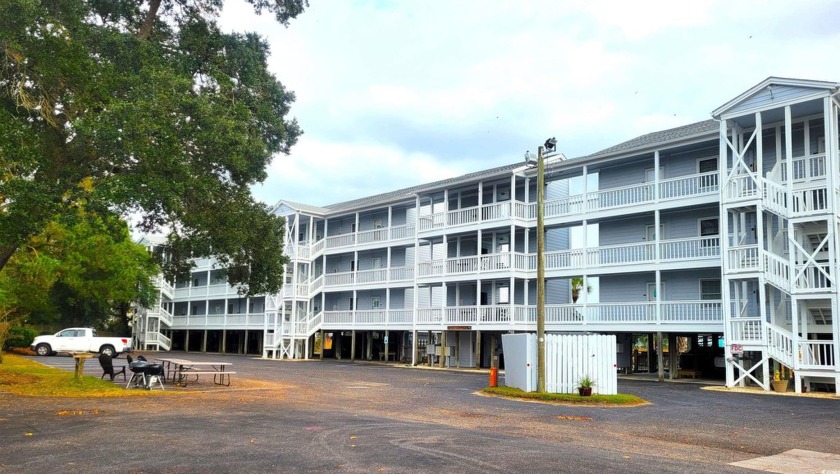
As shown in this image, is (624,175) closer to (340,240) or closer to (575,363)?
(575,363)

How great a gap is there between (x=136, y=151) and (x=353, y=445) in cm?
843

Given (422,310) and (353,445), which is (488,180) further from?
(353,445)

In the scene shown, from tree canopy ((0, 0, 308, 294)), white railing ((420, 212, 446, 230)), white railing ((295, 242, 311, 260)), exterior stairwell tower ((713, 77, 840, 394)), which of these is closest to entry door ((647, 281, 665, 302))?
exterior stairwell tower ((713, 77, 840, 394))

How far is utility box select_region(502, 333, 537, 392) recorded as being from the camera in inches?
848

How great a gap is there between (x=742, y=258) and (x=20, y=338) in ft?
132

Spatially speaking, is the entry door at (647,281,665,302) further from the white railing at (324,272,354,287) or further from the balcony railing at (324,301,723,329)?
the white railing at (324,272,354,287)

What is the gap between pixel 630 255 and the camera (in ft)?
105

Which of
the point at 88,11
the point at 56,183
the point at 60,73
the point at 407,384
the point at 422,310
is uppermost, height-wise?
the point at 88,11

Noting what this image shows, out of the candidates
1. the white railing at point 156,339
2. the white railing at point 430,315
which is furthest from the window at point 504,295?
the white railing at point 156,339

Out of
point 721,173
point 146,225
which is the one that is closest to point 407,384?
point 146,225

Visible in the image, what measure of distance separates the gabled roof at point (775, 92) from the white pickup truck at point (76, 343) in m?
35.4

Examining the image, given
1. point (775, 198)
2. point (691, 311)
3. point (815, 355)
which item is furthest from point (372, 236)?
point (815, 355)

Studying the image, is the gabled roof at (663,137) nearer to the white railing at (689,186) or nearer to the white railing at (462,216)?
the white railing at (689,186)

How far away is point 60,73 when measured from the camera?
16.0 m
